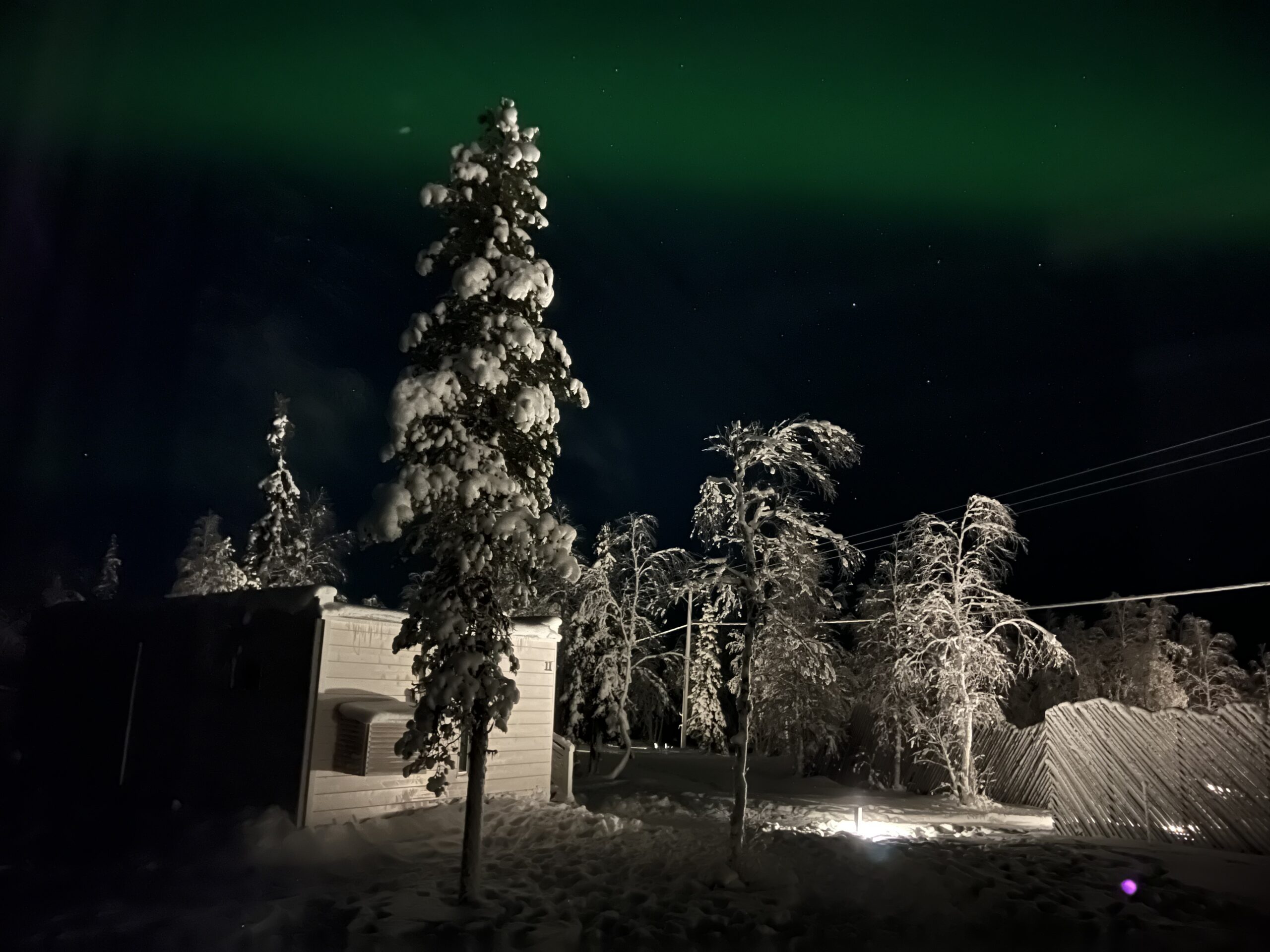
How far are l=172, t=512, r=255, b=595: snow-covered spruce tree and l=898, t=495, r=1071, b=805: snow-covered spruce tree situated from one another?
2359 centimetres

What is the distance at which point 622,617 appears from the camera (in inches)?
973

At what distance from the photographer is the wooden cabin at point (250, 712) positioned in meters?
12.4

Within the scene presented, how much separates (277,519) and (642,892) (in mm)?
27125

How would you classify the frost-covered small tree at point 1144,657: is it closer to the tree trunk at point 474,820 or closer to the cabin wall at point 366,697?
the cabin wall at point 366,697

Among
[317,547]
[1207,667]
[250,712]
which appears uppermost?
[317,547]

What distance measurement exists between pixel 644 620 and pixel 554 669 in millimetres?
10803

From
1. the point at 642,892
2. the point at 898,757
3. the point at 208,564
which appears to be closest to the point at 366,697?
the point at 642,892

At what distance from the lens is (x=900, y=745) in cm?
2261

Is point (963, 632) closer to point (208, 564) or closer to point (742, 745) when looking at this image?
point (742, 745)

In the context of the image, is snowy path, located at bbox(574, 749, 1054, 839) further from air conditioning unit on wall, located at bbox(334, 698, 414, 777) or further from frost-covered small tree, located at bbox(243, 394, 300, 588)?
frost-covered small tree, located at bbox(243, 394, 300, 588)

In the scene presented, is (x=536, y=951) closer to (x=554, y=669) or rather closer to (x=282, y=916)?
(x=282, y=916)

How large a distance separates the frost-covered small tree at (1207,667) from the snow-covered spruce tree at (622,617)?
30546mm

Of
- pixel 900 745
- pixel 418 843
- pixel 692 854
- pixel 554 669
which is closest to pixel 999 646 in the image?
pixel 900 745

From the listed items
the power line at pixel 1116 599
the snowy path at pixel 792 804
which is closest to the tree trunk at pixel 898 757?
the snowy path at pixel 792 804
